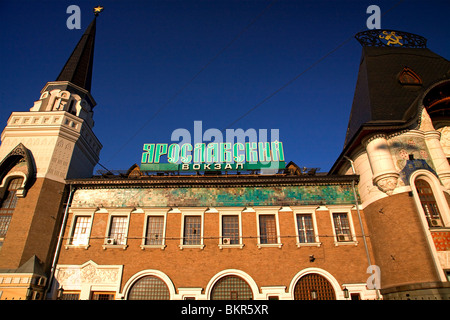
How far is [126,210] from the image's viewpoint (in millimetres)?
21547

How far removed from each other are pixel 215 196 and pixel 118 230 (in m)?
7.51

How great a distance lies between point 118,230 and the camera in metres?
21.2

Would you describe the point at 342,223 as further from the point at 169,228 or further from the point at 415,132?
the point at 169,228

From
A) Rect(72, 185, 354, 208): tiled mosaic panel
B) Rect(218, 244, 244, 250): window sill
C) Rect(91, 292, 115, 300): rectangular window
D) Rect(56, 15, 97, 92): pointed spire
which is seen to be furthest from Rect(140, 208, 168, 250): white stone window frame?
Rect(56, 15, 97, 92): pointed spire

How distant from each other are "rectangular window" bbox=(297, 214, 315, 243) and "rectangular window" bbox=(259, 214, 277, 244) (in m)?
1.80

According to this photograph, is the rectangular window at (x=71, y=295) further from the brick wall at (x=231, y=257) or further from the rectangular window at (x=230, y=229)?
the rectangular window at (x=230, y=229)

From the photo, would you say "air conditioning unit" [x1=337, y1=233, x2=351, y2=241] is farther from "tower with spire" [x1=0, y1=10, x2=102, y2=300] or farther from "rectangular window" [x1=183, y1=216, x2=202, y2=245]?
"tower with spire" [x1=0, y1=10, x2=102, y2=300]

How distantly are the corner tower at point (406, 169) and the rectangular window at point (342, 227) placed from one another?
1458mm

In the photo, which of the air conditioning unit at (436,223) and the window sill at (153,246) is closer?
the air conditioning unit at (436,223)

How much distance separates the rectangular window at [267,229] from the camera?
810 inches

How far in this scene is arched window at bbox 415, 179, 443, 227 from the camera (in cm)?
1839

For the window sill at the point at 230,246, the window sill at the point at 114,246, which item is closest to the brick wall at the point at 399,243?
the window sill at the point at 230,246
